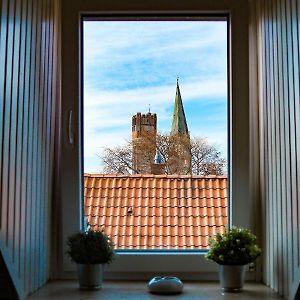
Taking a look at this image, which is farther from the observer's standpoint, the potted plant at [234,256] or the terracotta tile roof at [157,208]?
the terracotta tile roof at [157,208]

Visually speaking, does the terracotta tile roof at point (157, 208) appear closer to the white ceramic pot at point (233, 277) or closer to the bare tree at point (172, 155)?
the bare tree at point (172, 155)

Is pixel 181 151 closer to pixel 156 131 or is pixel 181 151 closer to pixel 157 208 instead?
pixel 156 131

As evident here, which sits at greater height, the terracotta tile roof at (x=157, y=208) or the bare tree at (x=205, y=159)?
the bare tree at (x=205, y=159)

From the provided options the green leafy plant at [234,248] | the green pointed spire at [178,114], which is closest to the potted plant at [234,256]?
the green leafy plant at [234,248]

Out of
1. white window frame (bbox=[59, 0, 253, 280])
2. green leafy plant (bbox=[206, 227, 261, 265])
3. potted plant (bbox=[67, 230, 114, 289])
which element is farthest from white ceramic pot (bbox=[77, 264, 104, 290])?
green leafy plant (bbox=[206, 227, 261, 265])

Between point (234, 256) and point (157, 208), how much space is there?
14.2 inches

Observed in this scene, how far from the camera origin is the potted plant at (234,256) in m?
1.65

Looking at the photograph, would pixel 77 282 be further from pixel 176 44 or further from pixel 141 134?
pixel 176 44

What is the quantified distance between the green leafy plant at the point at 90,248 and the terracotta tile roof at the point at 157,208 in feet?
0.56

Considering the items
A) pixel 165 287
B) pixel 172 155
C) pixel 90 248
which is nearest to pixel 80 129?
pixel 172 155

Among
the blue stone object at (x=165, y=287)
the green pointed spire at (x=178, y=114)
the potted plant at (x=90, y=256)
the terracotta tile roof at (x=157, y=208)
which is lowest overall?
the blue stone object at (x=165, y=287)

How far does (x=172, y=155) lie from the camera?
1902 mm

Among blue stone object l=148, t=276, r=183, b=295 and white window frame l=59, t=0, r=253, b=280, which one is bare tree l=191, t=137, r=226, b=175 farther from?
blue stone object l=148, t=276, r=183, b=295

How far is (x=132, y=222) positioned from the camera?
74.6 inches
